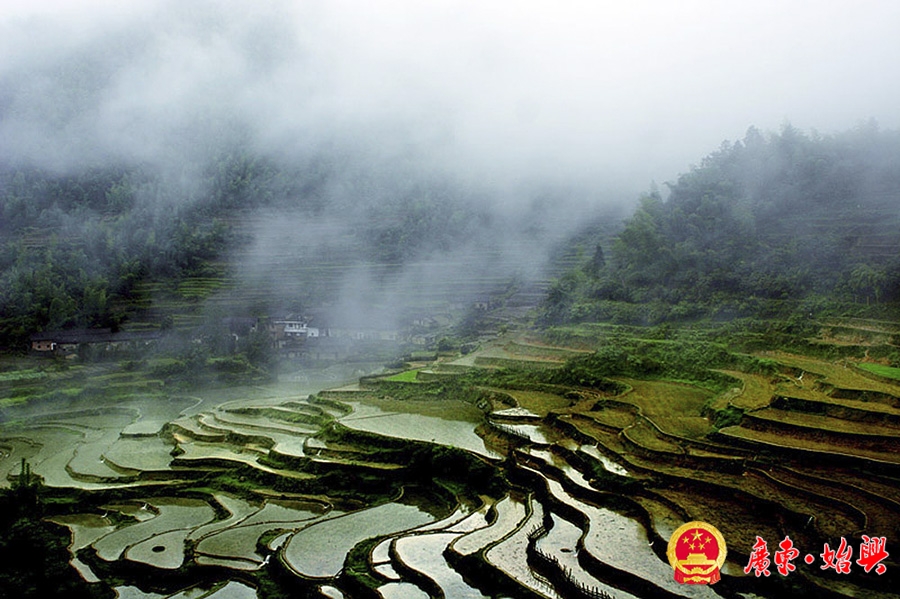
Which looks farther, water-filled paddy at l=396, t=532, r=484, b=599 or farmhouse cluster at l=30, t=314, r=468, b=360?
farmhouse cluster at l=30, t=314, r=468, b=360

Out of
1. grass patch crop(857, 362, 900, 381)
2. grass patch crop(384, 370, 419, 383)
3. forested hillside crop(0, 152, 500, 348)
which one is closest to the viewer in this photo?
grass patch crop(857, 362, 900, 381)

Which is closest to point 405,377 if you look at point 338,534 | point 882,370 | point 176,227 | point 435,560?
point 338,534

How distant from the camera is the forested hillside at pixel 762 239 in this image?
22.6 meters

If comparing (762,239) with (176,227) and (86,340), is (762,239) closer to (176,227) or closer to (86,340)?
(86,340)

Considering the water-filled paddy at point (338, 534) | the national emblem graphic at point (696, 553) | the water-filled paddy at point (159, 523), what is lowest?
the water-filled paddy at point (159, 523)

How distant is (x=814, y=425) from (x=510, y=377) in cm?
1131

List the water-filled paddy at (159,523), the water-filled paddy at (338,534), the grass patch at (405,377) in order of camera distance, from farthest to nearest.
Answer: the grass patch at (405,377), the water-filled paddy at (159,523), the water-filled paddy at (338,534)

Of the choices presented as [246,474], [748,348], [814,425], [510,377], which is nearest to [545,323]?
[510,377]

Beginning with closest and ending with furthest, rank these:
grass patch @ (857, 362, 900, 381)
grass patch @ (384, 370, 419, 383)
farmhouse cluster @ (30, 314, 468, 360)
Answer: grass patch @ (857, 362, 900, 381)
grass patch @ (384, 370, 419, 383)
farmhouse cluster @ (30, 314, 468, 360)

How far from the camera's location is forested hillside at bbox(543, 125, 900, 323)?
2264 cm

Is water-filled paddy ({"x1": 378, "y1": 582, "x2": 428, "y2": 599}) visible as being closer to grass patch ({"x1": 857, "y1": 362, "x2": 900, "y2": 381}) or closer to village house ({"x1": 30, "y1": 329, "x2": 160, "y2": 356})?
grass patch ({"x1": 857, "y1": 362, "x2": 900, "y2": 381})

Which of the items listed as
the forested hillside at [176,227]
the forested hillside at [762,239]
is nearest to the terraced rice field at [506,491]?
the forested hillside at [762,239]

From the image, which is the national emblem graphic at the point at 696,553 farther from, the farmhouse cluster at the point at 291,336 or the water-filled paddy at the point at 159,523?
the farmhouse cluster at the point at 291,336

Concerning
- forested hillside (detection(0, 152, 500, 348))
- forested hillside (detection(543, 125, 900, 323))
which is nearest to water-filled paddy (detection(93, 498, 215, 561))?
forested hillside (detection(543, 125, 900, 323))
